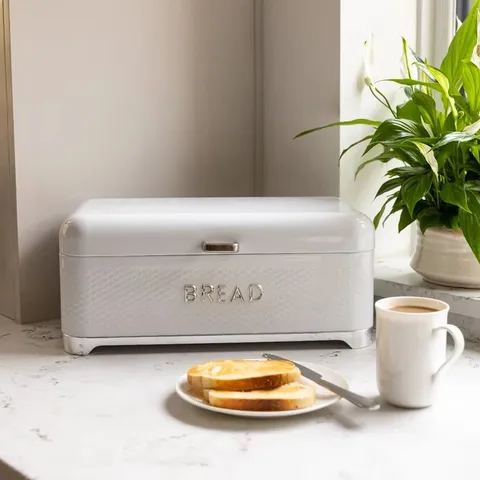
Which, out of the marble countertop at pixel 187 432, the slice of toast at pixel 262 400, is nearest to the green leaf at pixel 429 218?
the marble countertop at pixel 187 432

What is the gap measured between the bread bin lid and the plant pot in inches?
6.1

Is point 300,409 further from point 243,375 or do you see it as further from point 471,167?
point 471,167

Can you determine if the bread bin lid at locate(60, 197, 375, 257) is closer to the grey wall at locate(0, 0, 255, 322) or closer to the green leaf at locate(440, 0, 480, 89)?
the grey wall at locate(0, 0, 255, 322)

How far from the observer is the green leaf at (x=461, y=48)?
1272 millimetres

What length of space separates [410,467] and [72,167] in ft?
2.56

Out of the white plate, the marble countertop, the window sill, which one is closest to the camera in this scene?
the marble countertop

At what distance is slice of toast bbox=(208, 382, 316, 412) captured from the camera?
2.93ft

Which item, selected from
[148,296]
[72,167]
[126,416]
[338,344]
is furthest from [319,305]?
[72,167]

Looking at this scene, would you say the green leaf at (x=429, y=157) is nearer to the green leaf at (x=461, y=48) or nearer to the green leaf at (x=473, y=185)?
the green leaf at (x=473, y=185)

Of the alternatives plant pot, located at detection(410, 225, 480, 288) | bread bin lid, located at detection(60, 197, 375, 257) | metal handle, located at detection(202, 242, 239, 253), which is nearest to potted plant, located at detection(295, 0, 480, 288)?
plant pot, located at detection(410, 225, 480, 288)

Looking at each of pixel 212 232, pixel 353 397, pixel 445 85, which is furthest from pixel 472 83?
pixel 353 397

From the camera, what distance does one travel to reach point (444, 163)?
3.99 ft

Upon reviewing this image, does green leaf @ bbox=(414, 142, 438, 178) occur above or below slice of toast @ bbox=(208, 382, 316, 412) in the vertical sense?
above

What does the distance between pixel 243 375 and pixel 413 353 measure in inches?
7.6
